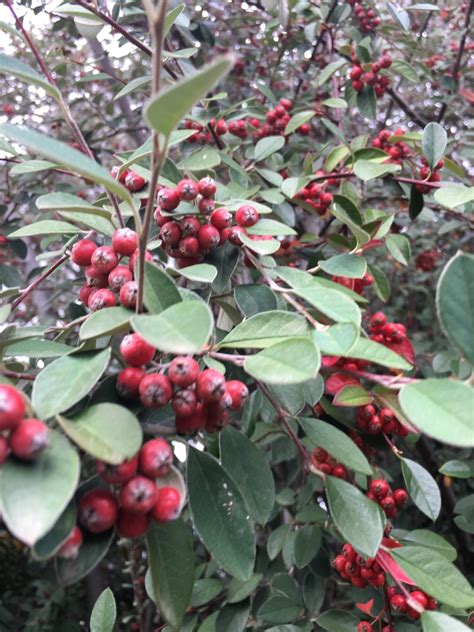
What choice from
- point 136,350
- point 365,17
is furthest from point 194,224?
point 365,17

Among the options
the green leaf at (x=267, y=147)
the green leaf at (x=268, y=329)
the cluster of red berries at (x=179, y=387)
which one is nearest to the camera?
the cluster of red berries at (x=179, y=387)

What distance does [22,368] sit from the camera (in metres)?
1.07

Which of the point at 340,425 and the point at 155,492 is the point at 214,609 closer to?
the point at 340,425

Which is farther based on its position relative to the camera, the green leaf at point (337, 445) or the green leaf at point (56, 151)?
the green leaf at point (337, 445)

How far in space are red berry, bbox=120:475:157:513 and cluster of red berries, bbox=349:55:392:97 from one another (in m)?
1.90

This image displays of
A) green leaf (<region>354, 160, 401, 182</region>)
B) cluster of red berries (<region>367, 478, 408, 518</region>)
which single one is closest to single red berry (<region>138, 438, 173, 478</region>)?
cluster of red berries (<region>367, 478, 408, 518</region>)

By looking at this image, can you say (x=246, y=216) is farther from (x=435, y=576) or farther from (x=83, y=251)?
(x=435, y=576)

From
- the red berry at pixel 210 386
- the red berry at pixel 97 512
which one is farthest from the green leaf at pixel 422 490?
the red berry at pixel 97 512

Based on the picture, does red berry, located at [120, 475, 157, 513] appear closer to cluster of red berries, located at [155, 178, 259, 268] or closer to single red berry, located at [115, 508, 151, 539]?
single red berry, located at [115, 508, 151, 539]

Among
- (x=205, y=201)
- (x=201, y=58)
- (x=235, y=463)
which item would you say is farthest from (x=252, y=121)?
(x=235, y=463)

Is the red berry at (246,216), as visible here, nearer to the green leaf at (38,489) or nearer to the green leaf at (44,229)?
the green leaf at (44,229)

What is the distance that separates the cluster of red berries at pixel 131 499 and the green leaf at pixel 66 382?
0.08 metres

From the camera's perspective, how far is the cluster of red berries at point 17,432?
0.53 m

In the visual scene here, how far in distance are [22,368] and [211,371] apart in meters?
0.52
